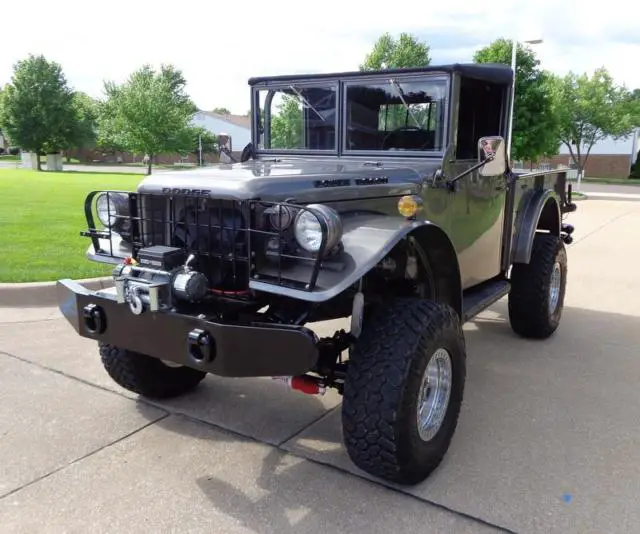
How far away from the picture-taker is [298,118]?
4.32m

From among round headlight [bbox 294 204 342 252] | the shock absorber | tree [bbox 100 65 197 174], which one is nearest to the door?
the shock absorber

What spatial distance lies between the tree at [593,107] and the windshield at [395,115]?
108ft

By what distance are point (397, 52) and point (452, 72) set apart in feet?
98.0

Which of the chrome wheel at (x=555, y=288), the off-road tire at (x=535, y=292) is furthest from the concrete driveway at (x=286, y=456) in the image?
the chrome wheel at (x=555, y=288)

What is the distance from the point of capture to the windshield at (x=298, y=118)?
4.14m

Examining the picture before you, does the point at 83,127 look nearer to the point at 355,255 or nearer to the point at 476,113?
the point at 476,113

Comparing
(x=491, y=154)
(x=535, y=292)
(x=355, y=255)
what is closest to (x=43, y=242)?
(x=535, y=292)

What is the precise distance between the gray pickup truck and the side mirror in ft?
0.04

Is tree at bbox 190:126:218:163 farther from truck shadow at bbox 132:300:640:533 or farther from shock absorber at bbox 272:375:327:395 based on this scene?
shock absorber at bbox 272:375:327:395

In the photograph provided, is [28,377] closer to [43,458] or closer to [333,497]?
[43,458]

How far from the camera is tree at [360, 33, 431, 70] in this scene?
3077cm

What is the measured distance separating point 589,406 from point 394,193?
1.87 m

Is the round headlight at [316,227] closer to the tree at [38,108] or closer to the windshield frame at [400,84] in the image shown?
the windshield frame at [400,84]

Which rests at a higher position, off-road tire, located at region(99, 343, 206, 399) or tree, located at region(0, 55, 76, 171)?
tree, located at region(0, 55, 76, 171)
